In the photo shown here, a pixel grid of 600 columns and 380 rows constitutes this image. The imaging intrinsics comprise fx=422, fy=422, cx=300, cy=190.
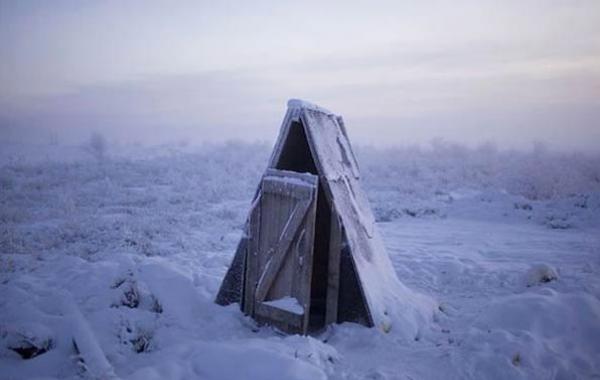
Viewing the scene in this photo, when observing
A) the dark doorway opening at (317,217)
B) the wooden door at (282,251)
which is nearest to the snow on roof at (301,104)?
the dark doorway opening at (317,217)

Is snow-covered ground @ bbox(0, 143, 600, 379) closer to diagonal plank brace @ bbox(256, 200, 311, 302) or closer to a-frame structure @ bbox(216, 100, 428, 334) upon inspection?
a-frame structure @ bbox(216, 100, 428, 334)

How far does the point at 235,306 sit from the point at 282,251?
4.40 feet

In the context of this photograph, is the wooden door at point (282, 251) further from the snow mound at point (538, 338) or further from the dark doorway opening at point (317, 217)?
the snow mound at point (538, 338)

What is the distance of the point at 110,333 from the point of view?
17.5ft

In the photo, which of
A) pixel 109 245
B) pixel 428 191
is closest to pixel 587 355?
pixel 109 245

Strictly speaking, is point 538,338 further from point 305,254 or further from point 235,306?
point 235,306

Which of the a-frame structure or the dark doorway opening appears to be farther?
the dark doorway opening

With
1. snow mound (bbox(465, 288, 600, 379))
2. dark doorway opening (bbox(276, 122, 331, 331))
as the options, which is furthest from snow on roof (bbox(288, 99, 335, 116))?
snow mound (bbox(465, 288, 600, 379))

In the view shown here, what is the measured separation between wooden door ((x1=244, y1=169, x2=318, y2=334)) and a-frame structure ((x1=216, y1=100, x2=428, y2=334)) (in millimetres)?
14

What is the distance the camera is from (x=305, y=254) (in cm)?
575

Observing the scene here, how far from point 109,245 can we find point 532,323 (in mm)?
9316

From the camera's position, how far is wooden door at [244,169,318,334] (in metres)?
5.75

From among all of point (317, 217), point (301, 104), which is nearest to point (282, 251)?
point (317, 217)

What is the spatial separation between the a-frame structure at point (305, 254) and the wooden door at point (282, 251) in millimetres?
14
